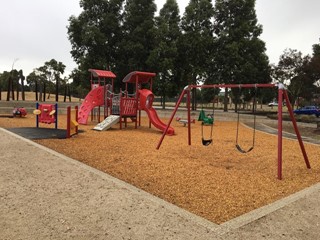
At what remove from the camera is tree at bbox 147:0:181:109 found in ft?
89.1

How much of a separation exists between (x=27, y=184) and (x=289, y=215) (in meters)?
4.33

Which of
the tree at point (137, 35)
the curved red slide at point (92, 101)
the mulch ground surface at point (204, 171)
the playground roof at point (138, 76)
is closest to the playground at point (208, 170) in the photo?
the mulch ground surface at point (204, 171)

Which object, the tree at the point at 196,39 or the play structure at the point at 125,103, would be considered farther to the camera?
the tree at the point at 196,39

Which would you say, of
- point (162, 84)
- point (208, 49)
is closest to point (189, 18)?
point (208, 49)

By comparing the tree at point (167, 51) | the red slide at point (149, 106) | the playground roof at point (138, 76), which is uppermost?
the tree at point (167, 51)

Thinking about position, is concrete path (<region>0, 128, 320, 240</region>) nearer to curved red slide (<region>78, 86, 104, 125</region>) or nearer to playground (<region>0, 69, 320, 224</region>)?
playground (<region>0, 69, 320, 224</region>)

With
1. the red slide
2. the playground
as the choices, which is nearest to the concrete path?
the playground

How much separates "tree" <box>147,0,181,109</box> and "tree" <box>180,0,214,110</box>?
0.98 meters

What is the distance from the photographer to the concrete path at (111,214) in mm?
3369

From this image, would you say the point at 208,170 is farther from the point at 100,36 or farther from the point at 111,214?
the point at 100,36

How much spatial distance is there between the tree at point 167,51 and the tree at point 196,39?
3.21ft

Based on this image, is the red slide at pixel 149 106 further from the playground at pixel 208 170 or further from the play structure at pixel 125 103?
the playground at pixel 208 170

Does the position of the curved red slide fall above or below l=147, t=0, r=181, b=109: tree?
below

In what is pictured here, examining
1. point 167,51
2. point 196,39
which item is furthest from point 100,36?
point 196,39
